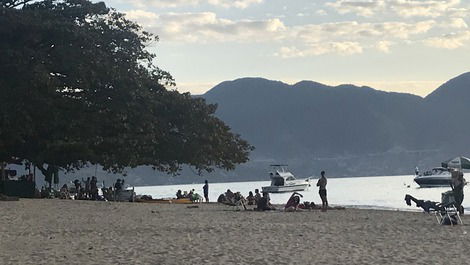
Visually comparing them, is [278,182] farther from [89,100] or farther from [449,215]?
[449,215]

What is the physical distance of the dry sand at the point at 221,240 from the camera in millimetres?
12680

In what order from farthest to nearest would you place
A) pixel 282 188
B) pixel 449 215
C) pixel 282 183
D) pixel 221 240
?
pixel 282 183, pixel 282 188, pixel 449 215, pixel 221 240

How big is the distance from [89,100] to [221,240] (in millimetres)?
20068

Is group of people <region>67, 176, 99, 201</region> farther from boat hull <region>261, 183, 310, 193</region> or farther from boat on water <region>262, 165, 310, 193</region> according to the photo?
boat on water <region>262, 165, 310, 193</region>

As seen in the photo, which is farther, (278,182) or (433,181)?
(433,181)

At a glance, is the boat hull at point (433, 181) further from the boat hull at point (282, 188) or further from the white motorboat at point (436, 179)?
the boat hull at point (282, 188)

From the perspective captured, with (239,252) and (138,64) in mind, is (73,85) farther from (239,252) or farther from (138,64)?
(239,252)

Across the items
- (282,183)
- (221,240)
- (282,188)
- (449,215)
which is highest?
(282,183)

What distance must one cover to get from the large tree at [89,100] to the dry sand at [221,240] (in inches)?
321

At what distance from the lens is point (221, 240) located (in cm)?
1564

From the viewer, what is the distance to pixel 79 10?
116ft

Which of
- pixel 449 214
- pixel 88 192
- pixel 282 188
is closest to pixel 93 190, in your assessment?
pixel 88 192

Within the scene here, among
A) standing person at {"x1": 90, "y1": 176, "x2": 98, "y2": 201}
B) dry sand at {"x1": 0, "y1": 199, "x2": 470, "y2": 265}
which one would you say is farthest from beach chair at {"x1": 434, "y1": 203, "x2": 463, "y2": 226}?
standing person at {"x1": 90, "y1": 176, "x2": 98, "y2": 201}

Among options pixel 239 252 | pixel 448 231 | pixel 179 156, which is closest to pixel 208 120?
pixel 179 156
